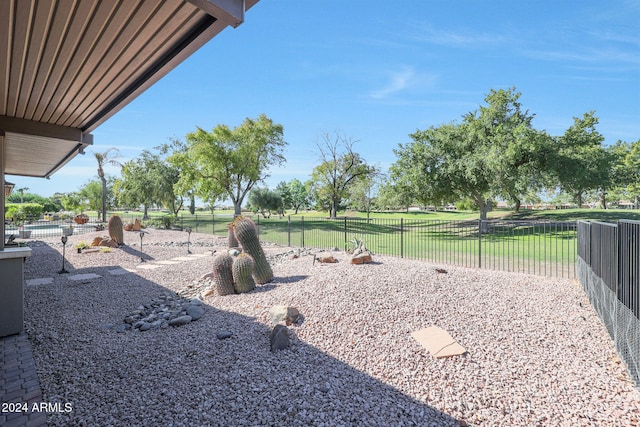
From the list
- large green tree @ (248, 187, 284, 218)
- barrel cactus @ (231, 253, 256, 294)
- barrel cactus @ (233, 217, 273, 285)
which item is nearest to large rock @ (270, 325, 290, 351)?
barrel cactus @ (231, 253, 256, 294)

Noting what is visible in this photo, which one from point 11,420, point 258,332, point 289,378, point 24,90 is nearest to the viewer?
point 11,420

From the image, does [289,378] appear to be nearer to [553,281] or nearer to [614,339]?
[614,339]

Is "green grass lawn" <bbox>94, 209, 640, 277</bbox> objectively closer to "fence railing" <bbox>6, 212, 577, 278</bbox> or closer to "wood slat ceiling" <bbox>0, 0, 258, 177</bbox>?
"fence railing" <bbox>6, 212, 577, 278</bbox>

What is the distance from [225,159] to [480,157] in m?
18.3

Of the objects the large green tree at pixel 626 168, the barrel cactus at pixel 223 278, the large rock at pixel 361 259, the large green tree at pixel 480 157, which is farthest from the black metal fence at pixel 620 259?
the large green tree at pixel 626 168

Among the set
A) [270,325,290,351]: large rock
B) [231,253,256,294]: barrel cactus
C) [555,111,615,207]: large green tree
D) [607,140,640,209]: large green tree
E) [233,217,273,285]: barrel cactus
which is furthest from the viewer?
[607,140,640,209]: large green tree

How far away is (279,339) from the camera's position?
3.45 m

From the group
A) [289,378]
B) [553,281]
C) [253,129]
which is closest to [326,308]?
[289,378]

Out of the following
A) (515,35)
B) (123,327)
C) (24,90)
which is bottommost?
(123,327)

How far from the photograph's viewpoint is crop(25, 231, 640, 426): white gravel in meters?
2.49

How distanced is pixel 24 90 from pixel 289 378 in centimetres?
520

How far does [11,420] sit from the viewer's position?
7.69 feet

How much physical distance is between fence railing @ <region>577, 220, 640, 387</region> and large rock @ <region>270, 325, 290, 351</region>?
334 centimetres

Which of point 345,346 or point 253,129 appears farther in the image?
point 253,129
